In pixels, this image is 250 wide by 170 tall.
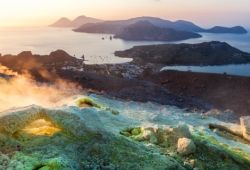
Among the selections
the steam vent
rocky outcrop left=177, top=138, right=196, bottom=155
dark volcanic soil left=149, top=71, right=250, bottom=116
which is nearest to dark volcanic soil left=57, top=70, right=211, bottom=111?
dark volcanic soil left=149, top=71, right=250, bottom=116

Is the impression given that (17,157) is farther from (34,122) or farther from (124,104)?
(124,104)

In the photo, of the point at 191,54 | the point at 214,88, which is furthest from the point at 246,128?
the point at 191,54

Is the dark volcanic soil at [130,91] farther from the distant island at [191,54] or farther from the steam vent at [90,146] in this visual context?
the distant island at [191,54]

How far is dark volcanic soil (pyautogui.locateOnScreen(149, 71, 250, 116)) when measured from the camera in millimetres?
49106

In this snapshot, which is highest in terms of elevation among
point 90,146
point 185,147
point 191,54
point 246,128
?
point 90,146

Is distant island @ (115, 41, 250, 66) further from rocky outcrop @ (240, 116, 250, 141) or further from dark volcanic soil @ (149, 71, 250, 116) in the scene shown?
rocky outcrop @ (240, 116, 250, 141)

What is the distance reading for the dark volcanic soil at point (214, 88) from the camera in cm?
4911

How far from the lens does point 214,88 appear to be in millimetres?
58375

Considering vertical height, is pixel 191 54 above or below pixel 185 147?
below

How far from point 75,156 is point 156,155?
11.7 feet

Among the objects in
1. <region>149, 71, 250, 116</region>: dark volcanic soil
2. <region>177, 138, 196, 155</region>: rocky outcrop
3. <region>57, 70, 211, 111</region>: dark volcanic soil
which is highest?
<region>177, 138, 196, 155</region>: rocky outcrop

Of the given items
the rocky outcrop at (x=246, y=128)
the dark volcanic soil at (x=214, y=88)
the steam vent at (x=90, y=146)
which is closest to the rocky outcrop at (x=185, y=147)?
the steam vent at (x=90, y=146)

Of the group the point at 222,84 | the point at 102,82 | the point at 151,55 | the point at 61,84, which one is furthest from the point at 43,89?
the point at 151,55

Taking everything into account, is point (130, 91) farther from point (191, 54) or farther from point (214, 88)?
point (191, 54)
